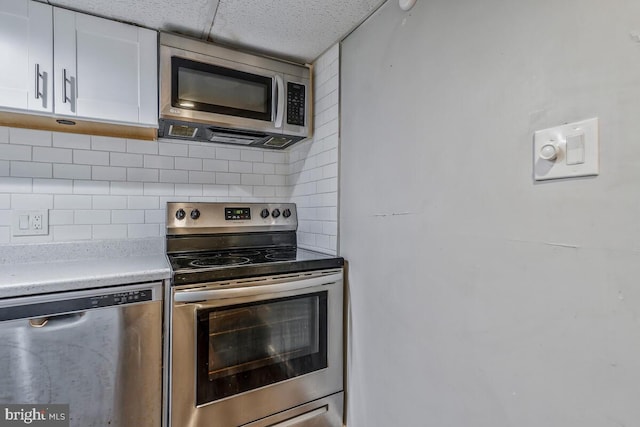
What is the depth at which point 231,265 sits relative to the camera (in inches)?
55.7

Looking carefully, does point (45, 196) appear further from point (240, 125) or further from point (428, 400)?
point (428, 400)

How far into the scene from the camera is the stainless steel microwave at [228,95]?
1535mm

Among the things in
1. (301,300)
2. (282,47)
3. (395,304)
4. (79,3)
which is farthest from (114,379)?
(282,47)

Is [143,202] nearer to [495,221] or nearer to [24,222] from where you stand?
[24,222]

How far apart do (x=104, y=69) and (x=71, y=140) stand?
463 mm

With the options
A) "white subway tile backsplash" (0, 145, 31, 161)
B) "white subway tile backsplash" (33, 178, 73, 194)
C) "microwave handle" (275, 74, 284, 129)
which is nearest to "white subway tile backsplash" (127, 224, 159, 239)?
"white subway tile backsplash" (33, 178, 73, 194)

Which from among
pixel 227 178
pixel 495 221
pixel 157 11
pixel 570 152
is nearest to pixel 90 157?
pixel 227 178

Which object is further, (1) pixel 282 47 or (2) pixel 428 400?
(1) pixel 282 47

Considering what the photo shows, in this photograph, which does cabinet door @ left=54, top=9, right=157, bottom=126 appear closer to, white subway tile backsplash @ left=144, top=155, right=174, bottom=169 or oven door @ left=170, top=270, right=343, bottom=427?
white subway tile backsplash @ left=144, top=155, right=174, bottom=169

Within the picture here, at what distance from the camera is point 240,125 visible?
5.51 ft

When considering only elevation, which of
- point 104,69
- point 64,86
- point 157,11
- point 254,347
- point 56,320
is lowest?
point 254,347

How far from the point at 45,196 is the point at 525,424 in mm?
2169

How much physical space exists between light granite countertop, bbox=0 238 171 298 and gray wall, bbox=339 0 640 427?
100 centimetres

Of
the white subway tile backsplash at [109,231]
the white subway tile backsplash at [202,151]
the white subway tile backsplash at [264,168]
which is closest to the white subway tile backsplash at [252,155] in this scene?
the white subway tile backsplash at [264,168]
